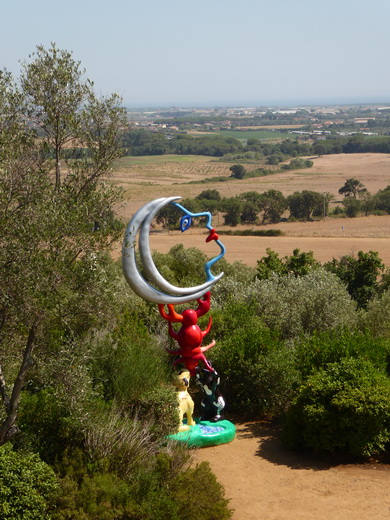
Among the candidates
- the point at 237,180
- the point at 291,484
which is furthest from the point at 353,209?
the point at 291,484

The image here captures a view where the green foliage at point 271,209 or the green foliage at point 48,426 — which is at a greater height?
the green foliage at point 48,426

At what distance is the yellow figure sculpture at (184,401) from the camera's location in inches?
624

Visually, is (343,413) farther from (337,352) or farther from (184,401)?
(184,401)

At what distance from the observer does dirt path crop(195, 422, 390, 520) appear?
13.4 m

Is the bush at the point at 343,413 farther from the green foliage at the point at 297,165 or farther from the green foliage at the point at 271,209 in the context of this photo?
the green foliage at the point at 297,165

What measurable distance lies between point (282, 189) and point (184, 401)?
8601cm

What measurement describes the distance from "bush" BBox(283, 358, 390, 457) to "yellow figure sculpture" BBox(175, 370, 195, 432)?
227 cm

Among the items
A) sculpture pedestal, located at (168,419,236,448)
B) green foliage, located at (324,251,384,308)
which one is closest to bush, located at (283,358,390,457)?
sculpture pedestal, located at (168,419,236,448)

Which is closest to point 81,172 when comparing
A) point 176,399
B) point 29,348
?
point 29,348

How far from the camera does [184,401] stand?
1598cm

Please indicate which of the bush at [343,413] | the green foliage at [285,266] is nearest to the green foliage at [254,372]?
the bush at [343,413]

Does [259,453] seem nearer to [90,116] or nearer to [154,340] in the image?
[154,340]

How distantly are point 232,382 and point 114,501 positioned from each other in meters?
7.00

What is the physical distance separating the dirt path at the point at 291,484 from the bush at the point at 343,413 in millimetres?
468
